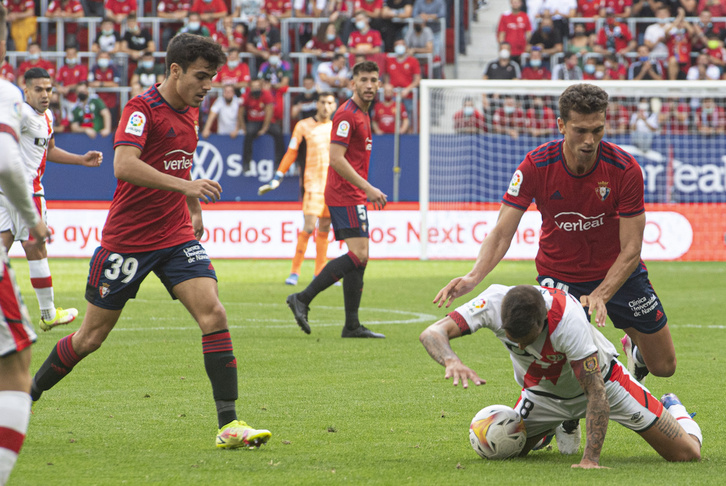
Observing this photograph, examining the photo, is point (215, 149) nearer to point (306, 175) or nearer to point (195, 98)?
point (306, 175)

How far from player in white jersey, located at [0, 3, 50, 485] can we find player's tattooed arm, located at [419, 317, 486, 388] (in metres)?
1.61

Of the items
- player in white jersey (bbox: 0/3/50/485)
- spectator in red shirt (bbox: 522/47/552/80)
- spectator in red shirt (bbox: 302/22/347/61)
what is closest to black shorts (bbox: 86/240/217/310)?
player in white jersey (bbox: 0/3/50/485)

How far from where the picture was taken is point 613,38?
22.0 m

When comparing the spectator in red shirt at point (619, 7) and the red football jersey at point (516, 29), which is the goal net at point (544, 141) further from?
the spectator in red shirt at point (619, 7)

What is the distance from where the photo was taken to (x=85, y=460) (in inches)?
189

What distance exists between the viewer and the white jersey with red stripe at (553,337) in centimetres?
446

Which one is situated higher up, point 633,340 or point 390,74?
point 390,74

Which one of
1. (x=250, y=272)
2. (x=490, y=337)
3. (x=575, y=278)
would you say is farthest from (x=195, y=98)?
(x=250, y=272)

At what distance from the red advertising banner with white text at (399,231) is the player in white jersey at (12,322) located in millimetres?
A: 14777

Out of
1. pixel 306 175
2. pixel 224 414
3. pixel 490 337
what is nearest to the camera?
pixel 224 414

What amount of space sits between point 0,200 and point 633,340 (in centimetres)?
575

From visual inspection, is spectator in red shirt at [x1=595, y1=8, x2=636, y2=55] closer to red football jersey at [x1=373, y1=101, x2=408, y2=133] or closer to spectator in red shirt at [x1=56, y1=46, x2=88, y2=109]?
red football jersey at [x1=373, y1=101, x2=408, y2=133]

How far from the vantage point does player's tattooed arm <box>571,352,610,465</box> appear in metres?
4.51

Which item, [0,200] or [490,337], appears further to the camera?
[490,337]
